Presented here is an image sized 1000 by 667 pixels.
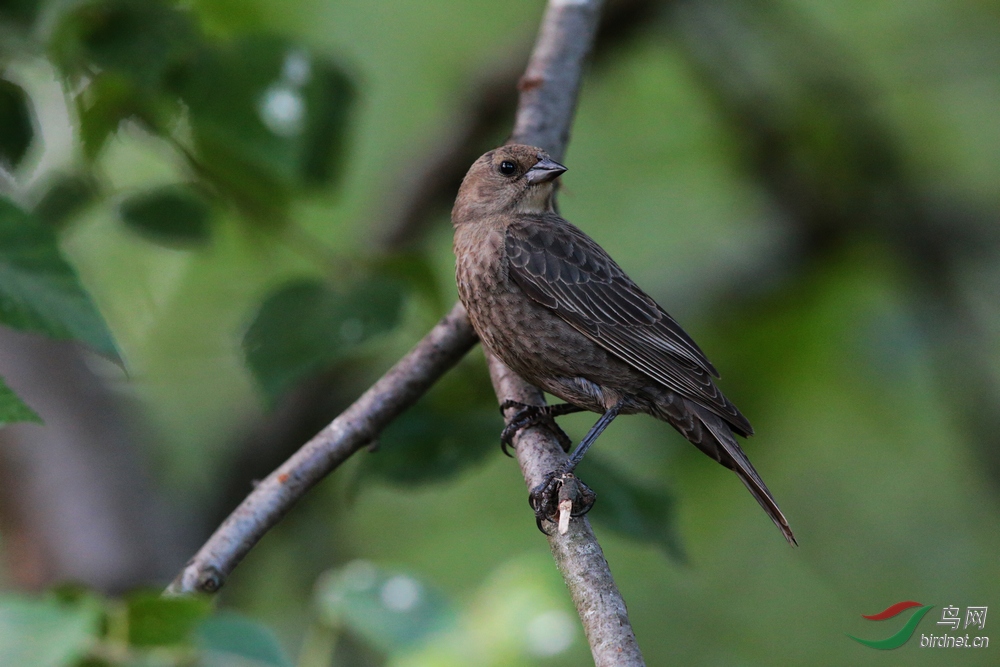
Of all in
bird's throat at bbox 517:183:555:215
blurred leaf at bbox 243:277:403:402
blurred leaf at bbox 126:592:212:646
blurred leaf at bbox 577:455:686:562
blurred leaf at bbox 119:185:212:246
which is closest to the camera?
blurred leaf at bbox 126:592:212:646

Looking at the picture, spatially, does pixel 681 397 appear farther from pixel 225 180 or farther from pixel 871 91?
pixel 871 91

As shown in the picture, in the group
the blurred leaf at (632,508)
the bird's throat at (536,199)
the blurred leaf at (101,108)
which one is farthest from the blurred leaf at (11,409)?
the bird's throat at (536,199)

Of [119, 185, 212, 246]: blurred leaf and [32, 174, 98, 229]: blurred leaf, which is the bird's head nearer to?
[119, 185, 212, 246]: blurred leaf

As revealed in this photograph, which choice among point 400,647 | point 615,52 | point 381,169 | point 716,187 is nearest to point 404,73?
point 381,169

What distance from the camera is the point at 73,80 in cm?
348

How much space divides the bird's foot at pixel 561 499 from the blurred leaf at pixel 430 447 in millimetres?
368

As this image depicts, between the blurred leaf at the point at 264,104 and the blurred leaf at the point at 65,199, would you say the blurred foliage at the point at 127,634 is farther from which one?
the blurred leaf at the point at 65,199

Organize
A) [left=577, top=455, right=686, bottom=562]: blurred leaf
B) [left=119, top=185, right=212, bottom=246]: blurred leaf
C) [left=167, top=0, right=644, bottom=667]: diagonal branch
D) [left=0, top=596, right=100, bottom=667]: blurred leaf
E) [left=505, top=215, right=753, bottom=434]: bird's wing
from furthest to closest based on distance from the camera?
[left=119, top=185, right=212, bottom=246]: blurred leaf → [left=505, top=215, right=753, bottom=434]: bird's wing → [left=577, top=455, right=686, bottom=562]: blurred leaf → [left=167, top=0, right=644, bottom=667]: diagonal branch → [left=0, top=596, right=100, bottom=667]: blurred leaf

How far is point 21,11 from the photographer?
3121 millimetres

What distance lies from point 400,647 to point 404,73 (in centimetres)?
604

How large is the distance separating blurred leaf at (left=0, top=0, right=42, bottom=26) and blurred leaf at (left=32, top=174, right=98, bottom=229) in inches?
26.1

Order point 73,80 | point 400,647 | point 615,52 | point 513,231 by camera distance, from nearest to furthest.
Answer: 1. point 400,647
2. point 73,80
3. point 513,231
4. point 615,52

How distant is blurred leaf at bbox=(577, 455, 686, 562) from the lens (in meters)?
2.93

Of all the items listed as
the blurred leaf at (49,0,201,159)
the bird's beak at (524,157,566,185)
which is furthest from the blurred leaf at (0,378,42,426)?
the bird's beak at (524,157,566,185)
